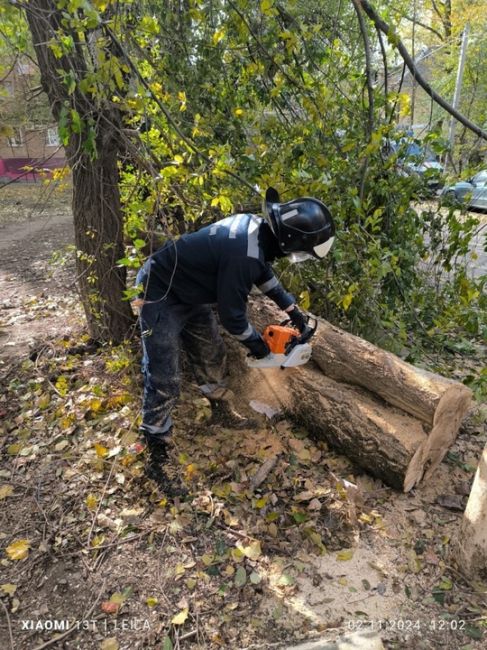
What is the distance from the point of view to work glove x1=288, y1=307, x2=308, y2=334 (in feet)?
9.22

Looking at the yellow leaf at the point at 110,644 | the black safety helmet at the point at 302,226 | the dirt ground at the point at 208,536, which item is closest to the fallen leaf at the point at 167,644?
the dirt ground at the point at 208,536

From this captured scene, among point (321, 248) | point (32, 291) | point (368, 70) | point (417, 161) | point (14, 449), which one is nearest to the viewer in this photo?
point (321, 248)

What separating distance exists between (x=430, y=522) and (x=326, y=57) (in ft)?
11.7

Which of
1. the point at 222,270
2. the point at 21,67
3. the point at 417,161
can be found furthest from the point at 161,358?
the point at 417,161

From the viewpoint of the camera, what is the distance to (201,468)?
290 centimetres

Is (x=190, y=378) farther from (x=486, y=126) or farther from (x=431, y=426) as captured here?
(x=486, y=126)

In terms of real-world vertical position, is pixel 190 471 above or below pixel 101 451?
below

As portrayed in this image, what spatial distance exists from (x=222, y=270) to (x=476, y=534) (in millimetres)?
1901

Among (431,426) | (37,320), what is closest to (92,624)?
(431,426)

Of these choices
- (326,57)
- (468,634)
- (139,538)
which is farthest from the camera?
(326,57)

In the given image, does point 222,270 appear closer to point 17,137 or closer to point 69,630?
point 69,630

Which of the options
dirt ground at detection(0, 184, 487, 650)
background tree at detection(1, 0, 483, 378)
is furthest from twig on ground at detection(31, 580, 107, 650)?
background tree at detection(1, 0, 483, 378)

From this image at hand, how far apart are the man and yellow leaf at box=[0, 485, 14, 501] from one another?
35.9 inches

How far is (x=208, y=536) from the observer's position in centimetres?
246
